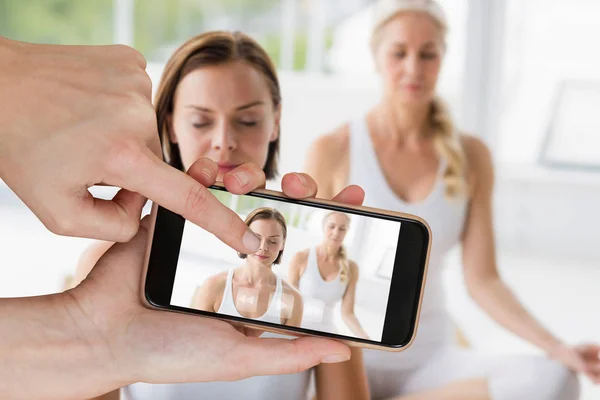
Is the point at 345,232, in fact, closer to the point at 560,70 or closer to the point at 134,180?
the point at 134,180

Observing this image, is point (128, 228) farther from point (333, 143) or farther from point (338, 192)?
point (333, 143)

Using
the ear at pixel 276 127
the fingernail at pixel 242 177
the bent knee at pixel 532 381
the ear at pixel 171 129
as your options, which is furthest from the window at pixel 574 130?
the fingernail at pixel 242 177

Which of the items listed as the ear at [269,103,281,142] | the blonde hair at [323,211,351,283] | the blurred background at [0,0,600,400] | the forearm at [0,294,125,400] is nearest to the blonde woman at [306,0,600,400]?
the ear at [269,103,281,142]

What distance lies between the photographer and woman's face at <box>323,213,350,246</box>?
1.98 ft

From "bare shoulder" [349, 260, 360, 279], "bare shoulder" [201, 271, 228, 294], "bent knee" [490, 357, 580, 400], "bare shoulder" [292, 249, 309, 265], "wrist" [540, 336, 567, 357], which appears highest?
"bare shoulder" [292, 249, 309, 265]

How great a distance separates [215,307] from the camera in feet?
1.94

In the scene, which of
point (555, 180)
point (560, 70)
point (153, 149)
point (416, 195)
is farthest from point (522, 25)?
point (153, 149)

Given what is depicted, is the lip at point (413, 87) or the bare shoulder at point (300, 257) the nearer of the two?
the bare shoulder at point (300, 257)

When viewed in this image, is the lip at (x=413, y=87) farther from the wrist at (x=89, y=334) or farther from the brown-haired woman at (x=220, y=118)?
the wrist at (x=89, y=334)

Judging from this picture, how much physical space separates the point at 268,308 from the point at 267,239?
59mm

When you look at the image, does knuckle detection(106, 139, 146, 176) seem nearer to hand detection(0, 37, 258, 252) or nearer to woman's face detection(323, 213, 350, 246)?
hand detection(0, 37, 258, 252)

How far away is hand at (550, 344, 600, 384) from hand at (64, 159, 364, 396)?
705mm

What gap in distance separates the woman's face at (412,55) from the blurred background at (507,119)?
421mm

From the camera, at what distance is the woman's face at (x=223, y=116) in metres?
0.93
